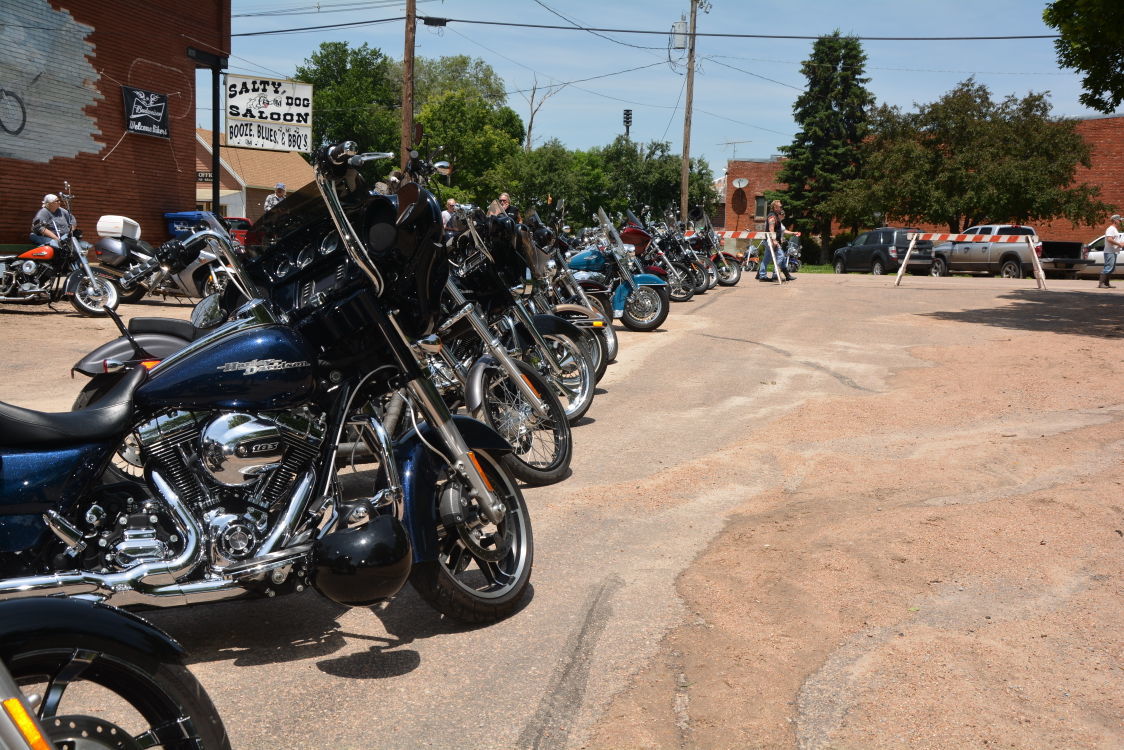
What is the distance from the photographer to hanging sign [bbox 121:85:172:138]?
18.9 meters

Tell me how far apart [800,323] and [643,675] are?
11.3 m

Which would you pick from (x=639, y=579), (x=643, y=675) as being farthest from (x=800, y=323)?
(x=643, y=675)

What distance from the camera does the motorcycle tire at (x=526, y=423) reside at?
5882mm

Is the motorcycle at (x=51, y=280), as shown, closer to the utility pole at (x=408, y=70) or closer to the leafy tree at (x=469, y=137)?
the utility pole at (x=408, y=70)

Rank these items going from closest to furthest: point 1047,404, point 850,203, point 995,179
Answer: point 1047,404 → point 995,179 → point 850,203

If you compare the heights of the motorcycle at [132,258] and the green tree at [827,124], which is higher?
the green tree at [827,124]

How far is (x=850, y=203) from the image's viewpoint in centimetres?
4362

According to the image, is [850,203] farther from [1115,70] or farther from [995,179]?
[1115,70]

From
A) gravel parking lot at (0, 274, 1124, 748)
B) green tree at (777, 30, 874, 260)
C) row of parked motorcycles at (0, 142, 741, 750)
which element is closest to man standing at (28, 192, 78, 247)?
gravel parking lot at (0, 274, 1124, 748)

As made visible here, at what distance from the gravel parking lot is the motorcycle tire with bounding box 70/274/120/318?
5263mm

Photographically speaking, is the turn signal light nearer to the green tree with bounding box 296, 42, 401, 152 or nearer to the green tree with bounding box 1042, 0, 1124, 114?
the green tree with bounding box 1042, 0, 1124, 114

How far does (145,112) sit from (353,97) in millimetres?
53441

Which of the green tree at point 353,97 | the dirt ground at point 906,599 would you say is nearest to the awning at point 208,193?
the green tree at point 353,97

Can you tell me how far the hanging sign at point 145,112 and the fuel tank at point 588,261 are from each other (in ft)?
38.0
